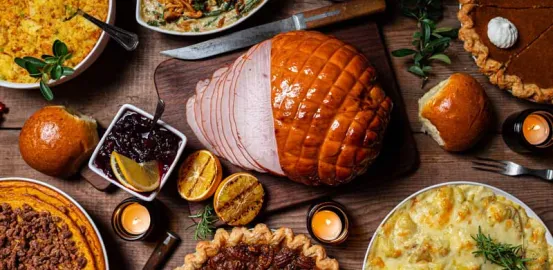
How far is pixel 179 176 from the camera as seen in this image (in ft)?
11.2

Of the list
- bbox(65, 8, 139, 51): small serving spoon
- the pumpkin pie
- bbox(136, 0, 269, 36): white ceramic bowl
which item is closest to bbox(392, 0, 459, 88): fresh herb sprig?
the pumpkin pie

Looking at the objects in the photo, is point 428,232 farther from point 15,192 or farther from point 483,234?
point 15,192

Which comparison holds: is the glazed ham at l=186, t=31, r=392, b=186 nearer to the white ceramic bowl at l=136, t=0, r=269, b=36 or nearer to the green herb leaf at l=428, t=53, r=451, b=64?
the white ceramic bowl at l=136, t=0, r=269, b=36

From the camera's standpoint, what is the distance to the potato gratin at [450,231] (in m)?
3.27

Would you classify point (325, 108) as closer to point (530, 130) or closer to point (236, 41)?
point (236, 41)

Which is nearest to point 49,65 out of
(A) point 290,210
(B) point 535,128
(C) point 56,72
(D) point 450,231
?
(C) point 56,72

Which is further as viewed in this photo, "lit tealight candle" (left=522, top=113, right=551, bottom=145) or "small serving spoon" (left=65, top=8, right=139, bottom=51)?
"lit tealight candle" (left=522, top=113, right=551, bottom=145)

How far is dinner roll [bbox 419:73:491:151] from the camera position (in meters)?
3.27

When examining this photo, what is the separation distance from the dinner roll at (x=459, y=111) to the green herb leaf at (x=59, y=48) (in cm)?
207

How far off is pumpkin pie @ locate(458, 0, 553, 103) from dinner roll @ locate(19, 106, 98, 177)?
2.28 meters

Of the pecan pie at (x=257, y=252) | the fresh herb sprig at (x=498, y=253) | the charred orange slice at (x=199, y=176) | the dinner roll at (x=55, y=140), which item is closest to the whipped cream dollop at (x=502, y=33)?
the fresh herb sprig at (x=498, y=253)

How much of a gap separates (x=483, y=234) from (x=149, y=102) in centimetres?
210

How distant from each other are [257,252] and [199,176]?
551mm

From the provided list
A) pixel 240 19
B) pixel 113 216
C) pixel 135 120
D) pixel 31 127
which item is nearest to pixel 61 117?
pixel 31 127
